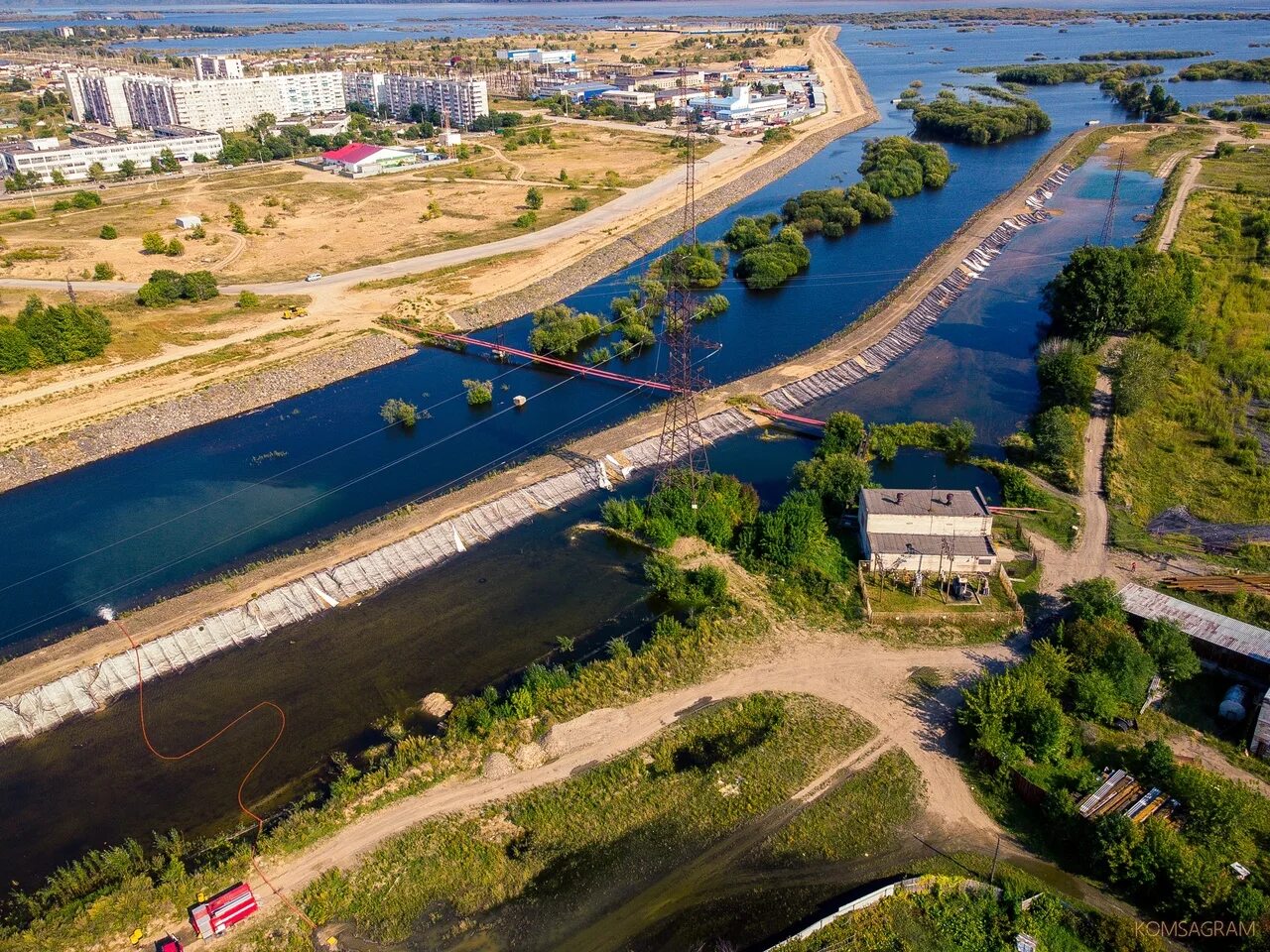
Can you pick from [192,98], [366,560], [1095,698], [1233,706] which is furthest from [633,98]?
[1233,706]

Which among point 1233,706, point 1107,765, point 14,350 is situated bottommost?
point 1107,765

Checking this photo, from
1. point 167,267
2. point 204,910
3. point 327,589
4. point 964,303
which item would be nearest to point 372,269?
point 167,267

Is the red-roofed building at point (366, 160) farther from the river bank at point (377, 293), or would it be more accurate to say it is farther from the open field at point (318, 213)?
the river bank at point (377, 293)

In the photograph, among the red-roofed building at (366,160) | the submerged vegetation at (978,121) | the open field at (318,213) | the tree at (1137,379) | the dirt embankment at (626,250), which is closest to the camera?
the tree at (1137,379)

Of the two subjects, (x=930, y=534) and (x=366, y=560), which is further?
(x=366, y=560)

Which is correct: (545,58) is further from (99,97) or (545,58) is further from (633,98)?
(99,97)

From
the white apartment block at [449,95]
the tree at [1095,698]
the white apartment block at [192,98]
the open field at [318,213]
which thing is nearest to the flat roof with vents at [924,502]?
the tree at [1095,698]
